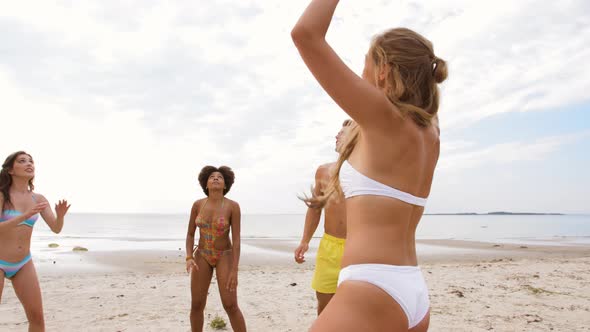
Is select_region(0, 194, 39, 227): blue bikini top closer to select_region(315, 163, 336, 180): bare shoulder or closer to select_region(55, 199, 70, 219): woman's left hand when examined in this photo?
select_region(55, 199, 70, 219): woman's left hand

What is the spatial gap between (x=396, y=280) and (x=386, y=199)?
30cm

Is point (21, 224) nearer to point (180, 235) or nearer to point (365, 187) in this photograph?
point (365, 187)

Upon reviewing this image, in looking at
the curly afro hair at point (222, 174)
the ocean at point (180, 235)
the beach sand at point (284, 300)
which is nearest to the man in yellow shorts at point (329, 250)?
the curly afro hair at point (222, 174)

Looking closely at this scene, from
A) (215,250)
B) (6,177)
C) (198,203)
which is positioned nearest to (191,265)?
(215,250)

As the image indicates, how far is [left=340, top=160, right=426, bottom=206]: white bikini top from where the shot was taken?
176cm

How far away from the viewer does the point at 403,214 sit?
1805mm

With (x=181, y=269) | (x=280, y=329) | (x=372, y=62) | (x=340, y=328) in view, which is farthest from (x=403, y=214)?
(x=181, y=269)

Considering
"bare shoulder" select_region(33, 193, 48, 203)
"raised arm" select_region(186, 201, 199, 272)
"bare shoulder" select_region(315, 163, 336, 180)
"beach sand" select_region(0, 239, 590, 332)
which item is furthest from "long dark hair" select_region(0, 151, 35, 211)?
"bare shoulder" select_region(315, 163, 336, 180)

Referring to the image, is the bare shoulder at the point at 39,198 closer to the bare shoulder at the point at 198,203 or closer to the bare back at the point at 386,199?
the bare shoulder at the point at 198,203

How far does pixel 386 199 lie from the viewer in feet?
5.79

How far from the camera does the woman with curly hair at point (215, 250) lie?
5.78m

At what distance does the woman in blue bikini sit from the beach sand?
2.55 meters

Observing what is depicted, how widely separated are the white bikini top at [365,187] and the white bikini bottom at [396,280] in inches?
10.3

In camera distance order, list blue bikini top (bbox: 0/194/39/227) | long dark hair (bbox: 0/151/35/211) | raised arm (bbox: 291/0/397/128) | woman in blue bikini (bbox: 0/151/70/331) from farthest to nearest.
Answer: long dark hair (bbox: 0/151/35/211), blue bikini top (bbox: 0/194/39/227), woman in blue bikini (bbox: 0/151/70/331), raised arm (bbox: 291/0/397/128)
